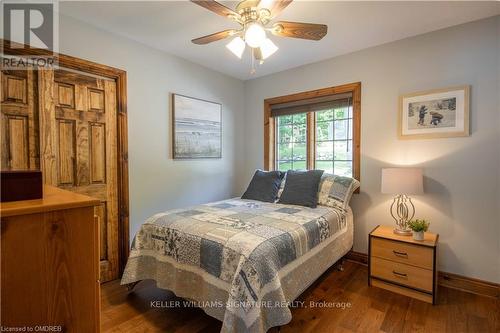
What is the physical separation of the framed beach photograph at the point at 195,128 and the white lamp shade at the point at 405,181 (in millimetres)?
2168

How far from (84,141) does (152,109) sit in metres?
0.77

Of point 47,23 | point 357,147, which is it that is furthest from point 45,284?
point 357,147

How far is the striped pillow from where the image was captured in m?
2.63

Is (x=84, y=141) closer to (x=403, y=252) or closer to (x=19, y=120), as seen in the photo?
(x=19, y=120)

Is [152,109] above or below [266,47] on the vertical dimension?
below

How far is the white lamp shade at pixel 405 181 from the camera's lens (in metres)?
2.23

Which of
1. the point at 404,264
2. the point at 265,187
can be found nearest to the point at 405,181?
the point at 404,264

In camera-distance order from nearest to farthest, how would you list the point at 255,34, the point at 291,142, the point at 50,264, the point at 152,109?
the point at 50,264, the point at 255,34, the point at 152,109, the point at 291,142

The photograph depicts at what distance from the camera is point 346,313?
→ 6.32 feet

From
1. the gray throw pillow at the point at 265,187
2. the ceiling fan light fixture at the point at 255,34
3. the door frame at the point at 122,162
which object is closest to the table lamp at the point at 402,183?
the gray throw pillow at the point at 265,187

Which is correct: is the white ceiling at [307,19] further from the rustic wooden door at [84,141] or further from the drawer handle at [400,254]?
the drawer handle at [400,254]

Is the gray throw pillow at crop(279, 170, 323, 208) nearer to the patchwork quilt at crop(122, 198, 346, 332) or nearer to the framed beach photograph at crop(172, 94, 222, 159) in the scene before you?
the patchwork quilt at crop(122, 198, 346, 332)

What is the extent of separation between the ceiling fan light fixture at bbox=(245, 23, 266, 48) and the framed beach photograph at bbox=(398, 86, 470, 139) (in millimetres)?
1770

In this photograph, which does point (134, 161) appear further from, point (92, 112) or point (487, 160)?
point (487, 160)
